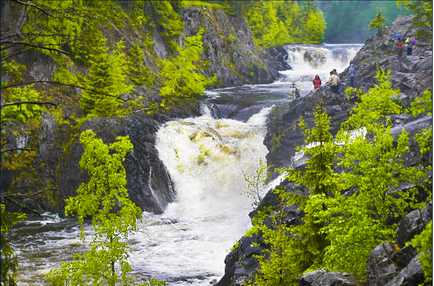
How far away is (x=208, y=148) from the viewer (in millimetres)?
23609

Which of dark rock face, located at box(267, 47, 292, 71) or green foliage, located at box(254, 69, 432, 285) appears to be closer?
green foliage, located at box(254, 69, 432, 285)

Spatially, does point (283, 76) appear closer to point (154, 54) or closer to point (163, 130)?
point (154, 54)

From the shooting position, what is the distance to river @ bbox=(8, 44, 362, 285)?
610 inches

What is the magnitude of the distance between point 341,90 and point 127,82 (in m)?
13.9

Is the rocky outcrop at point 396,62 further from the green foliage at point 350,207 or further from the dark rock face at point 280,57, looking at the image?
the dark rock face at point 280,57

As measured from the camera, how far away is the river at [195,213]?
1549 centimetres

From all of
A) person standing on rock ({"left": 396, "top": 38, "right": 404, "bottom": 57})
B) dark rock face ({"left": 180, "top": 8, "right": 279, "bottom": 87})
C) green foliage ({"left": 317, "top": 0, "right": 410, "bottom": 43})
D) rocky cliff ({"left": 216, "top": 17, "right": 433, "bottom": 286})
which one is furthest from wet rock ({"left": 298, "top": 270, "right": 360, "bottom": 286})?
green foliage ({"left": 317, "top": 0, "right": 410, "bottom": 43})

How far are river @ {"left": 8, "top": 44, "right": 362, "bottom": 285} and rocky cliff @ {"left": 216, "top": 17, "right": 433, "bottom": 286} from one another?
5.14ft

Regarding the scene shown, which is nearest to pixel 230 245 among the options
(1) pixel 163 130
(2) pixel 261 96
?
(1) pixel 163 130

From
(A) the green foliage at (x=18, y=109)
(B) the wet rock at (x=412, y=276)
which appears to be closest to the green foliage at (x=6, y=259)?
(A) the green foliage at (x=18, y=109)

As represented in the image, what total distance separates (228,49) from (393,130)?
109ft

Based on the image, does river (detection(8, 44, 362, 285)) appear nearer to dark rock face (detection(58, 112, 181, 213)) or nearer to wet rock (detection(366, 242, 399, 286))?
dark rock face (detection(58, 112, 181, 213))

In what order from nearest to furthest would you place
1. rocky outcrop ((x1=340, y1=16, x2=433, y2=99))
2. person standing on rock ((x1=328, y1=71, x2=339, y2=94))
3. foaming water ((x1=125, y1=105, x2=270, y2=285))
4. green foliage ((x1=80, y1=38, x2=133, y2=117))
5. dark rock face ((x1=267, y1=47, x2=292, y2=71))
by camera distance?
foaming water ((x1=125, y1=105, x2=270, y2=285))
rocky outcrop ((x1=340, y1=16, x2=433, y2=99))
green foliage ((x1=80, y1=38, x2=133, y2=117))
person standing on rock ((x1=328, y1=71, x2=339, y2=94))
dark rock face ((x1=267, y1=47, x2=292, y2=71))

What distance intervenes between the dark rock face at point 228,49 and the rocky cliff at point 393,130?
15133 millimetres
